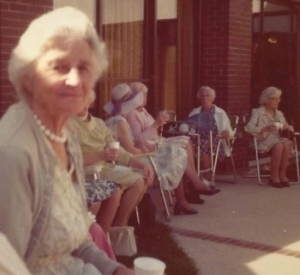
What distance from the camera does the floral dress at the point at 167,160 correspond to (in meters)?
6.34

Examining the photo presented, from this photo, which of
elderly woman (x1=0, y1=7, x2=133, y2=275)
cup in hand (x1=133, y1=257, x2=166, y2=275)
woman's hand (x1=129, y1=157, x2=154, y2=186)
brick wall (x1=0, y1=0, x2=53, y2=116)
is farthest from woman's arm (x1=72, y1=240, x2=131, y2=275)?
brick wall (x1=0, y1=0, x2=53, y2=116)

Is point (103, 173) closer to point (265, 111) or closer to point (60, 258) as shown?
point (60, 258)

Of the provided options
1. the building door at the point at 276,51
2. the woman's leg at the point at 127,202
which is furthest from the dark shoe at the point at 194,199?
the building door at the point at 276,51

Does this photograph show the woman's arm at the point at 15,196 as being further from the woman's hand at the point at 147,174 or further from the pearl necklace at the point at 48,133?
the woman's hand at the point at 147,174

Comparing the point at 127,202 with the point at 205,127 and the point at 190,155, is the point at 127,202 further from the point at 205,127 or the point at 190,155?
the point at 205,127

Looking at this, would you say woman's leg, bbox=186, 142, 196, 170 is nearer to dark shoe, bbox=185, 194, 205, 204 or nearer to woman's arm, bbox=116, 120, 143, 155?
dark shoe, bbox=185, 194, 205, 204

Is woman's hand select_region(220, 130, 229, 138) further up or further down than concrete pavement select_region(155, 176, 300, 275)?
further up

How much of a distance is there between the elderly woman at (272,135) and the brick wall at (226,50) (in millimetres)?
866

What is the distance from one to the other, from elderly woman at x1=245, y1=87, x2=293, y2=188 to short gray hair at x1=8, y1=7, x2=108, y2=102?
21.4 feet

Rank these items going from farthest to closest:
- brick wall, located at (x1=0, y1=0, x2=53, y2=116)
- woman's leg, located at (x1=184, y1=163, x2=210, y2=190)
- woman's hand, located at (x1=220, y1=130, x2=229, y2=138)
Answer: woman's hand, located at (x1=220, y1=130, x2=229, y2=138) < woman's leg, located at (x1=184, y1=163, x2=210, y2=190) < brick wall, located at (x1=0, y1=0, x2=53, y2=116)

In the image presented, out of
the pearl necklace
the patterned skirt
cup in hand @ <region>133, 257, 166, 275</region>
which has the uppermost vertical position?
the pearl necklace

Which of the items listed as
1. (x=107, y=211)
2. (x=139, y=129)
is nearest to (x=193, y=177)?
(x=139, y=129)

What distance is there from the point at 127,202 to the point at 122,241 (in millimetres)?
415

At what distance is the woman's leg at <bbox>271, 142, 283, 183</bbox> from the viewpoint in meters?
8.74
